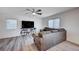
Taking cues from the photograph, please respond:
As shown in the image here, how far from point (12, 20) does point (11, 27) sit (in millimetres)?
672

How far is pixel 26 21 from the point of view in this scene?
21.5 feet

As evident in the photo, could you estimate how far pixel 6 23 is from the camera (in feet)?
18.3

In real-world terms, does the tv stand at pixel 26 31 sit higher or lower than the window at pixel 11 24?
lower

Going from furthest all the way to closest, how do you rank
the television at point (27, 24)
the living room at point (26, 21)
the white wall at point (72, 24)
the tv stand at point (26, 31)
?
the tv stand at point (26, 31) < the television at point (27, 24) < the white wall at point (72, 24) < the living room at point (26, 21)

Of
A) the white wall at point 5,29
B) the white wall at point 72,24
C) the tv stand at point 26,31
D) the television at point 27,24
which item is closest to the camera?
the white wall at point 72,24

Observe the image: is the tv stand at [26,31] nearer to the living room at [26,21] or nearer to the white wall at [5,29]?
the living room at [26,21]

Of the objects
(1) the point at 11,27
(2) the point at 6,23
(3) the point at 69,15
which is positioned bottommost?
(1) the point at 11,27

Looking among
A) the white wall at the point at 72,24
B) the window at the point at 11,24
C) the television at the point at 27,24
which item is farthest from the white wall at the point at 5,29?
the white wall at the point at 72,24

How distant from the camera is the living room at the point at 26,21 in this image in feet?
12.0

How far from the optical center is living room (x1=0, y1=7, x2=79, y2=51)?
3.66 metres

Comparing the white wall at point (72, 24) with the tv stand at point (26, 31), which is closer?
the white wall at point (72, 24)
